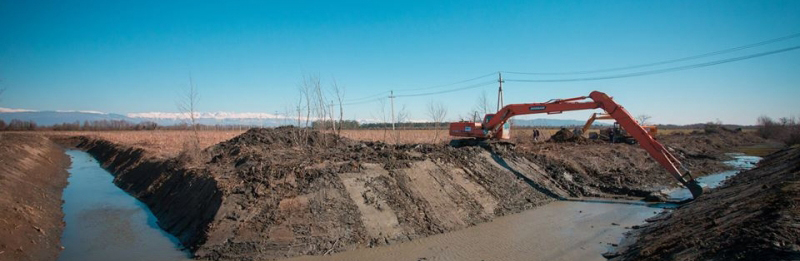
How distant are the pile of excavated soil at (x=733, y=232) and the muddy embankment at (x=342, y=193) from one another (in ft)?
13.8

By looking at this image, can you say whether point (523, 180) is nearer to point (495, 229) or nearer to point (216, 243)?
point (495, 229)

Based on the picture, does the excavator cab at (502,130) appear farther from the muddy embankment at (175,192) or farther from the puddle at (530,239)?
the muddy embankment at (175,192)

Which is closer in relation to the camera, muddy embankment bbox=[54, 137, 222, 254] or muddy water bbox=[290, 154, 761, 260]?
muddy water bbox=[290, 154, 761, 260]

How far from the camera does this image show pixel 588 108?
1472 cm

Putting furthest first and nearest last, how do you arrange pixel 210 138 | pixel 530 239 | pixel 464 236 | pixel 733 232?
pixel 210 138 → pixel 464 236 → pixel 530 239 → pixel 733 232

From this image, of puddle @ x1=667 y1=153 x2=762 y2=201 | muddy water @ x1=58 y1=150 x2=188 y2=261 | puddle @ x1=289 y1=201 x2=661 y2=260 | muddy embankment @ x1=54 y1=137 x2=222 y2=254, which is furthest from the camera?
puddle @ x1=667 y1=153 x2=762 y2=201

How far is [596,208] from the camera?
12875 mm

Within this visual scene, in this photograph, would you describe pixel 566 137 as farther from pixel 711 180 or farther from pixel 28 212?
pixel 28 212

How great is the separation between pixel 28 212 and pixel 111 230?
2103mm

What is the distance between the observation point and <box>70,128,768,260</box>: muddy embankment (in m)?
8.30

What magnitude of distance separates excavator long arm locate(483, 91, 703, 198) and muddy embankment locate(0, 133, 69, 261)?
14.9m

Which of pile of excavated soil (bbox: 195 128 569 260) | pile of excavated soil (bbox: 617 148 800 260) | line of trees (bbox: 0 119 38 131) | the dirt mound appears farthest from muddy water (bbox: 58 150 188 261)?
line of trees (bbox: 0 119 38 131)

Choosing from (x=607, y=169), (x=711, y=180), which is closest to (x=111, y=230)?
(x=607, y=169)

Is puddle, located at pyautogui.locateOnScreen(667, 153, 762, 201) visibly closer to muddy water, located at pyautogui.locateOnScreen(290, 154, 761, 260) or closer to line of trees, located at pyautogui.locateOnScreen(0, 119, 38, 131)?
muddy water, located at pyautogui.locateOnScreen(290, 154, 761, 260)
